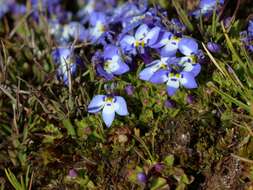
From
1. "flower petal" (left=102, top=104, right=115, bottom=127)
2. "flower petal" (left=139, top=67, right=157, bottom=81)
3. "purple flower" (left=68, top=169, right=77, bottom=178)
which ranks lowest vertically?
"purple flower" (left=68, top=169, right=77, bottom=178)

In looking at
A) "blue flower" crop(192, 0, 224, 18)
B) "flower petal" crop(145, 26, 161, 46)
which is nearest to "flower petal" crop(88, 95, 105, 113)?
"flower petal" crop(145, 26, 161, 46)

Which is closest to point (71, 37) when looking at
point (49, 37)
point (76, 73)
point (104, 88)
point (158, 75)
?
point (49, 37)

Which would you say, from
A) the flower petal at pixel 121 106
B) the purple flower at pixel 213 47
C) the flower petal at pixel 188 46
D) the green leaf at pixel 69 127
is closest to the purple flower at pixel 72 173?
the green leaf at pixel 69 127

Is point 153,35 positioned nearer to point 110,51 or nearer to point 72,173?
point 110,51

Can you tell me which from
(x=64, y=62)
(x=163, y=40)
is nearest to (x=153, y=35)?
(x=163, y=40)

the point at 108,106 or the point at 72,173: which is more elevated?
the point at 108,106

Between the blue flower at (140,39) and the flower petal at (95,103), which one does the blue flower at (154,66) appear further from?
the flower petal at (95,103)

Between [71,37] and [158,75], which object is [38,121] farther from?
[71,37]

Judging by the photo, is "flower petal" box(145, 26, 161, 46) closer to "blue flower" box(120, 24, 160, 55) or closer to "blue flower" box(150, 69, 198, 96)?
"blue flower" box(120, 24, 160, 55)
